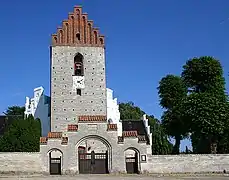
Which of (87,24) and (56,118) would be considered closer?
(56,118)

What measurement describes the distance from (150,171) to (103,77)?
14040mm

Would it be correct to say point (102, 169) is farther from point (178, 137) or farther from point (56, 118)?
point (178, 137)

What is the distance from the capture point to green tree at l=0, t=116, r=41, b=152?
34.9 meters

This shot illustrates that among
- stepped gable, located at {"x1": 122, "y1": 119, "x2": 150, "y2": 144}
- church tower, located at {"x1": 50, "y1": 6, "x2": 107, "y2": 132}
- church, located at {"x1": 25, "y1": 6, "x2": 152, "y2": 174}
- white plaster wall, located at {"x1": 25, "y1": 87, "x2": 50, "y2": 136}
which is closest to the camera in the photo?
A: church, located at {"x1": 25, "y1": 6, "x2": 152, "y2": 174}

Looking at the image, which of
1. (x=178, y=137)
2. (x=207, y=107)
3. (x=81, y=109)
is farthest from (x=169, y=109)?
(x=81, y=109)

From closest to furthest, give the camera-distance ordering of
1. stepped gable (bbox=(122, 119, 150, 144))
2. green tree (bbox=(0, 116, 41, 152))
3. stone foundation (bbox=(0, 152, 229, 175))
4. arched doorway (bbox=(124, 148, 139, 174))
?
stone foundation (bbox=(0, 152, 229, 175)) < arched doorway (bbox=(124, 148, 139, 174)) < green tree (bbox=(0, 116, 41, 152)) < stepped gable (bbox=(122, 119, 150, 144))

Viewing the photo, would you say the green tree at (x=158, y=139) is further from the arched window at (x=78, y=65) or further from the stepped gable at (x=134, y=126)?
the arched window at (x=78, y=65)

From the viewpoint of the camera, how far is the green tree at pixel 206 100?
37.1 metres

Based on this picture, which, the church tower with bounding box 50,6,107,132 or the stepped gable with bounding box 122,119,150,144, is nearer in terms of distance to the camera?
the church tower with bounding box 50,6,107,132

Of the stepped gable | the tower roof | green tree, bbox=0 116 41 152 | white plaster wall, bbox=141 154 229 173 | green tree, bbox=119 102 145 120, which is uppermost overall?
the tower roof

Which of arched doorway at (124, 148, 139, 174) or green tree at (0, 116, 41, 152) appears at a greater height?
green tree at (0, 116, 41, 152)

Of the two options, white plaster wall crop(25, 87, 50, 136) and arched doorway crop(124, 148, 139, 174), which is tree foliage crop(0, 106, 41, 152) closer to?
white plaster wall crop(25, 87, 50, 136)

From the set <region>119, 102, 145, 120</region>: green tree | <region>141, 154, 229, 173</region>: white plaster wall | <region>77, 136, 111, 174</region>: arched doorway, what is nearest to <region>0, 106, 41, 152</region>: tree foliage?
<region>77, 136, 111, 174</region>: arched doorway

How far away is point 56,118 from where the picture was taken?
39.7 metres
